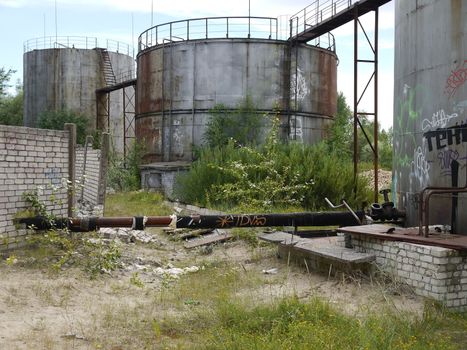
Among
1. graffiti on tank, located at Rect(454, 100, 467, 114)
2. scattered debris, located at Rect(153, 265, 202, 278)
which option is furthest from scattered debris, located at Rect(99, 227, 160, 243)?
graffiti on tank, located at Rect(454, 100, 467, 114)

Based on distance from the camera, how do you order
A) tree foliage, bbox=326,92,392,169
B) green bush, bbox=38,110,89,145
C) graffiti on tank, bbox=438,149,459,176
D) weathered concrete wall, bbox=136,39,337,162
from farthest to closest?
1. green bush, bbox=38,110,89,145
2. tree foliage, bbox=326,92,392,169
3. weathered concrete wall, bbox=136,39,337,162
4. graffiti on tank, bbox=438,149,459,176

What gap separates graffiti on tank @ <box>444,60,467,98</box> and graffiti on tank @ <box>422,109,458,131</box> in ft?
0.93

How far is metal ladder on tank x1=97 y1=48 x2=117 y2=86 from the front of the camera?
30766 mm

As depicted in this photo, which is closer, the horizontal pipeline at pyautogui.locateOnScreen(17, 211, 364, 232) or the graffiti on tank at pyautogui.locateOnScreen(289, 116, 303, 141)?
the horizontal pipeline at pyautogui.locateOnScreen(17, 211, 364, 232)

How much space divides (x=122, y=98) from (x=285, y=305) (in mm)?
28462

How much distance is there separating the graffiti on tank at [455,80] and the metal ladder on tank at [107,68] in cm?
2603

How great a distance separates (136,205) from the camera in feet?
53.6

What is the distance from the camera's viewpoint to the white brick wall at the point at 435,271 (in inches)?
238

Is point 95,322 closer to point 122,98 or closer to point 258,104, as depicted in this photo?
point 258,104

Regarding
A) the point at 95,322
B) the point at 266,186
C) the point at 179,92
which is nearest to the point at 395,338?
the point at 95,322

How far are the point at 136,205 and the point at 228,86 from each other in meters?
6.71

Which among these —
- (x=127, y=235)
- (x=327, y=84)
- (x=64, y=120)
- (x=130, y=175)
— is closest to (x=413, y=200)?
(x=127, y=235)

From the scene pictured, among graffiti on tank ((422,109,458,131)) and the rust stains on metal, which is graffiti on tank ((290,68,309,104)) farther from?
graffiti on tank ((422,109,458,131))

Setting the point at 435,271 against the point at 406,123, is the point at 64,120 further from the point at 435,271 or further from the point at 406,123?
the point at 435,271
